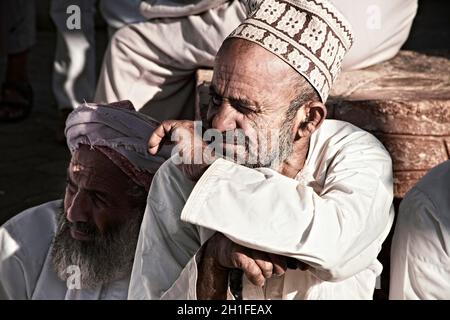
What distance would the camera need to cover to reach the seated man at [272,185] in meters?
2.88

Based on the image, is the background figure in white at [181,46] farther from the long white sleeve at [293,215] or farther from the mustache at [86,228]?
the long white sleeve at [293,215]

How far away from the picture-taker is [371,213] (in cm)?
307

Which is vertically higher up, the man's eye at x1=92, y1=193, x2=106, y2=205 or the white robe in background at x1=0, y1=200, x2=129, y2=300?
the man's eye at x1=92, y1=193, x2=106, y2=205

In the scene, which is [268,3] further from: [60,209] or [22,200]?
[22,200]

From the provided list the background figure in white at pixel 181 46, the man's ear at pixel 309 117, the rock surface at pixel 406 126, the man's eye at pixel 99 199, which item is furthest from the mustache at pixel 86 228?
the background figure in white at pixel 181 46

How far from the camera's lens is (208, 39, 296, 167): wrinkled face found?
3186 mm

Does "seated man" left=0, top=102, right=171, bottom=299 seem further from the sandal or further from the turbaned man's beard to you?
the sandal

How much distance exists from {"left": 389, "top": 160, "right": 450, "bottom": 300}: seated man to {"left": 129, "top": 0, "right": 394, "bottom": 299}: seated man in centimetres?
13

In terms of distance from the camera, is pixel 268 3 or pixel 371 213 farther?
pixel 268 3

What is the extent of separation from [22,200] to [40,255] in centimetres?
228

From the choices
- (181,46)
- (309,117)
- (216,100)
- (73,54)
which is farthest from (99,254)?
(73,54)

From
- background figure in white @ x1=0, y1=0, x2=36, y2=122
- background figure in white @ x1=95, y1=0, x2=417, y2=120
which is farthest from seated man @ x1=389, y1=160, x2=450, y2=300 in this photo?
background figure in white @ x1=0, y1=0, x2=36, y2=122

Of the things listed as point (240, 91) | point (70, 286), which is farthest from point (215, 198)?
point (70, 286)

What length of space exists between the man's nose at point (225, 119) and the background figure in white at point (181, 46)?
1.64 m
